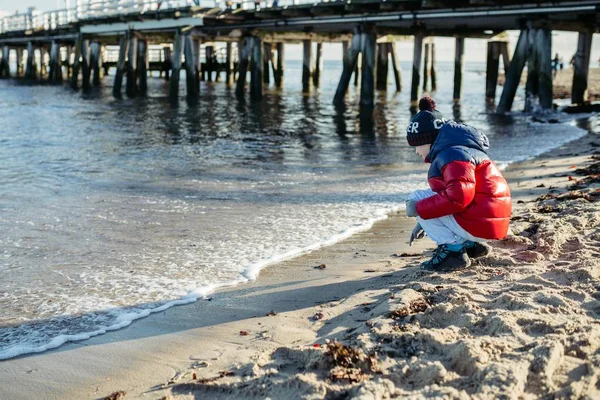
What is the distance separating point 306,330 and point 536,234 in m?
2.18

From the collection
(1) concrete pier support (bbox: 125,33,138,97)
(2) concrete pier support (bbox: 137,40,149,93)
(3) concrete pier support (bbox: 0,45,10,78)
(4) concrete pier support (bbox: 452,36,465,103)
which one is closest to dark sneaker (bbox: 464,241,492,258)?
(4) concrete pier support (bbox: 452,36,465,103)

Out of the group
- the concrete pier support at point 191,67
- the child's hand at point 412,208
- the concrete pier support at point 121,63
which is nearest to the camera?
the child's hand at point 412,208

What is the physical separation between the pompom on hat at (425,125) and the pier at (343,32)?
12045mm

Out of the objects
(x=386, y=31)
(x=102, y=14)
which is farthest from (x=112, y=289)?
(x=102, y=14)

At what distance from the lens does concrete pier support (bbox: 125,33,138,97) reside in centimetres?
2695

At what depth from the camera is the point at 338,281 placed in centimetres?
439

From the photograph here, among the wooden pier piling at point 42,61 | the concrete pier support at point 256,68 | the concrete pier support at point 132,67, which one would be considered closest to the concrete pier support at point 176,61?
the concrete pier support at point 132,67

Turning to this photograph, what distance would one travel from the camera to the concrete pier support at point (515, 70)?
16.3 m

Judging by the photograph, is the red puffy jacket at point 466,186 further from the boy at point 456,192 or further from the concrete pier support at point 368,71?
the concrete pier support at point 368,71

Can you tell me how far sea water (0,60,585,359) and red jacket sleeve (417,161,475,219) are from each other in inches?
57.6

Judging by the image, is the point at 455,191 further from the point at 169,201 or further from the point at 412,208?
the point at 169,201

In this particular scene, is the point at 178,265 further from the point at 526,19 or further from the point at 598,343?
the point at 526,19

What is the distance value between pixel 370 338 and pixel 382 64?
26.9 metres

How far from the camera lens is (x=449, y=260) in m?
4.19
